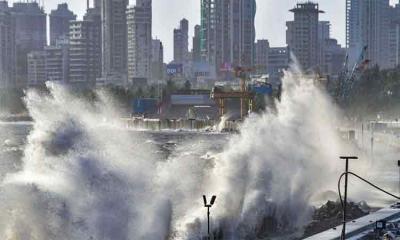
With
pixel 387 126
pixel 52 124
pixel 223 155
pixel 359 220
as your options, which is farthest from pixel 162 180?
pixel 387 126

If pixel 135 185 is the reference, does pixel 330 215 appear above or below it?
below

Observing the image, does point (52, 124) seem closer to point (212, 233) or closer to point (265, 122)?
point (212, 233)

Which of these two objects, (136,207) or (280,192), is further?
(280,192)

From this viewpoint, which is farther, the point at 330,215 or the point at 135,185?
the point at 330,215

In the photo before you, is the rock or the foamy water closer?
the foamy water

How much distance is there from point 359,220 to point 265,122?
15.0 meters

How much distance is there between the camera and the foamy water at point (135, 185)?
4344 centimetres

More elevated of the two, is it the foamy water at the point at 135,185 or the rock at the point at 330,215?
the foamy water at the point at 135,185

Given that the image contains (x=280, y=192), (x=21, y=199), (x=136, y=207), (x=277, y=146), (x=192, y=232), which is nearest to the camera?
(x=21, y=199)

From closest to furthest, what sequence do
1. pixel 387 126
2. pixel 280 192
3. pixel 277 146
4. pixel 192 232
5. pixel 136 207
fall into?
pixel 136 207 < pixel 192 232 < pixel 280 192 < pixel 277 146 < pixel 387 126

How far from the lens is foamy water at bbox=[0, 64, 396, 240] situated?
43438 mm

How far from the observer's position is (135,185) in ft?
157

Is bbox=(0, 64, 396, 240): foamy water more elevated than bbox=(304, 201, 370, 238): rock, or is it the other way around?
bbox=(0, 64, 396, 240): foamy water

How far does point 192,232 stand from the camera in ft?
165
